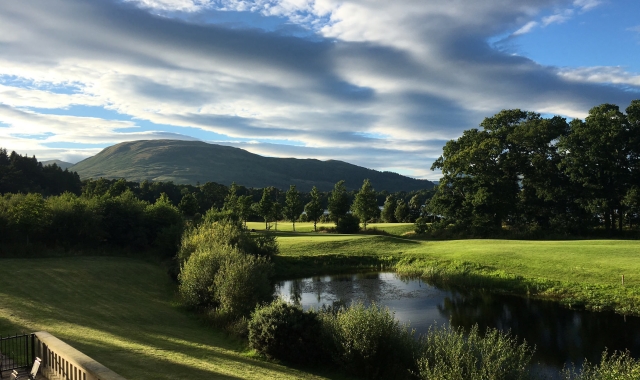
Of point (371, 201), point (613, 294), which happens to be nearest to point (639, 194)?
point (613, 294)

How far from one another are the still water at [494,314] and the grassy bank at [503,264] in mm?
1749

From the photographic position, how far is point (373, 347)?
15375 mm

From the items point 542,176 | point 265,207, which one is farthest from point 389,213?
point 542,176

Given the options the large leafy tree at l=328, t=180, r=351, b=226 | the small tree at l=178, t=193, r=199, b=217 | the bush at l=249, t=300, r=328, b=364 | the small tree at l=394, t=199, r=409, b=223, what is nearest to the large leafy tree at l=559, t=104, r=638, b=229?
the large leafy tree at l=328, t=180, r=351, b=226

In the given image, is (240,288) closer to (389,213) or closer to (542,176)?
(542,176)

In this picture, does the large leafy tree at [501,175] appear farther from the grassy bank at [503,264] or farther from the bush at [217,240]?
the bush at [217,240]

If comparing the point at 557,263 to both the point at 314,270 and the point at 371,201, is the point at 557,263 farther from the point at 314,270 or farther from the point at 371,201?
the point at 371,201

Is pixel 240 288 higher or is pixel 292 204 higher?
pixel 292 204

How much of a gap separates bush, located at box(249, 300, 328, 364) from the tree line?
4454cm

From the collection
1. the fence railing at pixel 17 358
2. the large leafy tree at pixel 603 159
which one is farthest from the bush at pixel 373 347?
the large leafy tree at pixel 603 159

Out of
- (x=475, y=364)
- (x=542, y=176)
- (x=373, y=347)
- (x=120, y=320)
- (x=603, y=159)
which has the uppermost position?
(x=603, y=159)

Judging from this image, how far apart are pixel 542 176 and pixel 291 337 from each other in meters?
51.8

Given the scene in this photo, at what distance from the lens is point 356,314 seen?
1567 cm

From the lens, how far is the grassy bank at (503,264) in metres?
27.7
